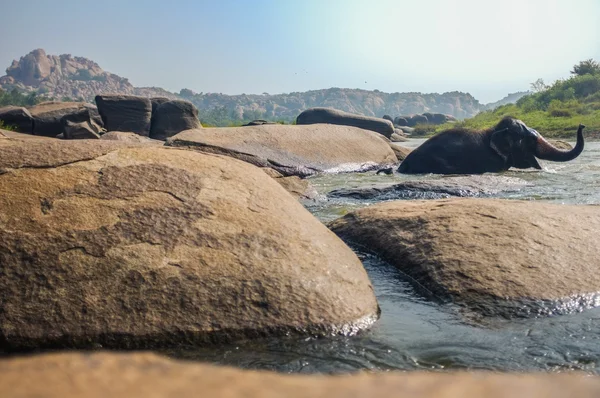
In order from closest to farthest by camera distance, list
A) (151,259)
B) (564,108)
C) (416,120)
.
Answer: (151,259) → (564,108) → (416,120)

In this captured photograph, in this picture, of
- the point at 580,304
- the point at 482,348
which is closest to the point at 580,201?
the point at 580,304

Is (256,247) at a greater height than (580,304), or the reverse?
(256,247)

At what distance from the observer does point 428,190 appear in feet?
27.4

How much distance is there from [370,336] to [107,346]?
127 cm

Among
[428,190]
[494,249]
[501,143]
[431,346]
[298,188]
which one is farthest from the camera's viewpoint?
[501,143]

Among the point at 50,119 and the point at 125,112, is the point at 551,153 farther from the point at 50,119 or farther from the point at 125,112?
the point at 50,119

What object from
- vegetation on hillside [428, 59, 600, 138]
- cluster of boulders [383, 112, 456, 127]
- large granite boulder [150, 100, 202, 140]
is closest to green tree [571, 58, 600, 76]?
vegetation on hillside [428, 59, 600, 138]

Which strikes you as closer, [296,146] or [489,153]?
[489,153]

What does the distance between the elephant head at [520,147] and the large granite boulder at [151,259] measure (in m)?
9.22

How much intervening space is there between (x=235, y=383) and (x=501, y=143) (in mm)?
12192

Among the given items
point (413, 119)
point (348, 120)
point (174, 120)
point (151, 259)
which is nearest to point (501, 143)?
point (151, 259)

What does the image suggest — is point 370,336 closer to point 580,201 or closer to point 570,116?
point 580,201

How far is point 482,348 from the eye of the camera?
296cm

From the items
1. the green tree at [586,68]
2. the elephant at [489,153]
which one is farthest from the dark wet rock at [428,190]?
the green tree at [586,68]
